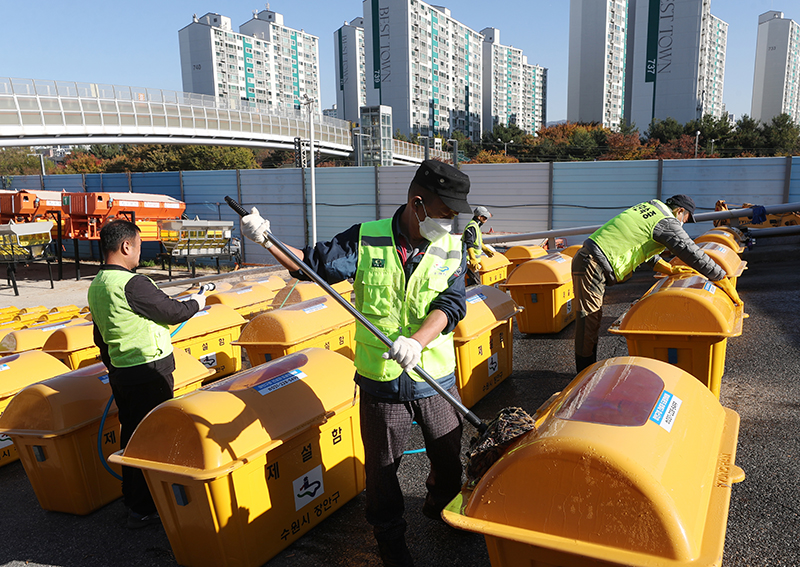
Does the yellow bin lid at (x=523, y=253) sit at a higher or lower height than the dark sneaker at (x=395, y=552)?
higher

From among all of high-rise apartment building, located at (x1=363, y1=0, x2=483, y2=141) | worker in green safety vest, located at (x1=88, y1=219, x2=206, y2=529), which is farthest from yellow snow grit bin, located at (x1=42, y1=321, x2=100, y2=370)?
high-rise apartment building, located at (x1=363, y1=0, x2=483, y2=141)

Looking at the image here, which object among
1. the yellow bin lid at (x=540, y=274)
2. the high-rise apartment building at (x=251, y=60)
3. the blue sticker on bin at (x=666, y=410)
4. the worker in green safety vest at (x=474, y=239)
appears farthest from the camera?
the high-rise apartment building at (x=251, y=60)

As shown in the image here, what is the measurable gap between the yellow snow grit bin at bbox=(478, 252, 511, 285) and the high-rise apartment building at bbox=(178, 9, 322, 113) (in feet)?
294

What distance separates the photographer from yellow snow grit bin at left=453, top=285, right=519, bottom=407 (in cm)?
498

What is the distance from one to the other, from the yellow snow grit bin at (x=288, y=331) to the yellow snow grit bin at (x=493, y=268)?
4.56 meters

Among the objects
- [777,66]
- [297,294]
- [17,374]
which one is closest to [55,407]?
[17,374]

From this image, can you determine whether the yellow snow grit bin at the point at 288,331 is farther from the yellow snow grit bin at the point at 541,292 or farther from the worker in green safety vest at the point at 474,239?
the yellow snow grit bin at the point at 541,292

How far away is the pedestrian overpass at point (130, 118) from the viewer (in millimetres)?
21500

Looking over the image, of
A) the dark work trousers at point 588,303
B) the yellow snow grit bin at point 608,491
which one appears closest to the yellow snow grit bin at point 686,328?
the dark work trousers at point 588,303

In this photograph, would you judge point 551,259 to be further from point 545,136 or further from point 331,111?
point 331,111

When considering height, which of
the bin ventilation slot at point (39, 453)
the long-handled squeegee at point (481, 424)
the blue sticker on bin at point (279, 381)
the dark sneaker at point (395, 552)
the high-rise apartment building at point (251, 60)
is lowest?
the dark sneaker at point (395, 552)

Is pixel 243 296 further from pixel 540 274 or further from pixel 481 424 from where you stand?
pixel 481 424

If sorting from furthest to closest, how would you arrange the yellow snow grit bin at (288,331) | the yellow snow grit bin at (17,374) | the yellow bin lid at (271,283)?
the yellow bin lid at (271,283), the yellow snow grit bin at (288,331), the yellow snow grit bin at (17,374)

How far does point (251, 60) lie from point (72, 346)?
119505 mm
